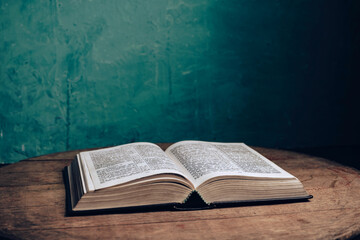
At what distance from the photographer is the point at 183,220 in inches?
25.5

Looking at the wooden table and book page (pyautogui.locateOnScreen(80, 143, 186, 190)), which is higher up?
book page (pyautogui.locateOnScreen(80, 143, 186, 190))

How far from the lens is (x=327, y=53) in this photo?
8.92 ft

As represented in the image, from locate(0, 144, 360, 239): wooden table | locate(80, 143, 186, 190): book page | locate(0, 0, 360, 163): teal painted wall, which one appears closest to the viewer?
locate(0, 144, 360, 239): wooden table

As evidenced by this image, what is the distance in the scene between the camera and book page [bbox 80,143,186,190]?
713 millimetres

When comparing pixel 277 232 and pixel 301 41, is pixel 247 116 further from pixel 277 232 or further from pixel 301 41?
pixel 277 232

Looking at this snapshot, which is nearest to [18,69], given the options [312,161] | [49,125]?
[49,125]

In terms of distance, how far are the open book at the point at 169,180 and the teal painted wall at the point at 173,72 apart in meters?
1.53

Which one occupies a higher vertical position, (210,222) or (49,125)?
(210,222)

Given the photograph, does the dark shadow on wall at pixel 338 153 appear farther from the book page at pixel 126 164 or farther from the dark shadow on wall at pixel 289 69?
the book page at pixel 126 164

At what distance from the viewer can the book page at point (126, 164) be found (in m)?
0.71

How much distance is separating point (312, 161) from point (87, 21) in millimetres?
1712

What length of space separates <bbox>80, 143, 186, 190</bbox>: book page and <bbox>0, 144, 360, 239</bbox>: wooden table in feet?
0.25

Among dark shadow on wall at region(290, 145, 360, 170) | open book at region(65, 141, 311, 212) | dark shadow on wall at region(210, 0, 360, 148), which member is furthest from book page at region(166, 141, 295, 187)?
dark shadow on wall at region(290, 145, 360, 170)

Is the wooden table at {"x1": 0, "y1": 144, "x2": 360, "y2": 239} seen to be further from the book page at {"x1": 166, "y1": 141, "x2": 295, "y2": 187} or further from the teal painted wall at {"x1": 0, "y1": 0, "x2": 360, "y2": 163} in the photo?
the teal painted wall at {"x1": 0, "y1": 0, "x2": 360, "y2": 163}
